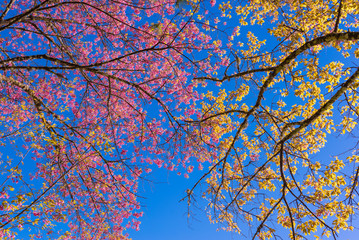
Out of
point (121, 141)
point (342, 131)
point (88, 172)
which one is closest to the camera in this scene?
point (342, 131)

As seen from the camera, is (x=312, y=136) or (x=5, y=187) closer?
(x=5, y=187)

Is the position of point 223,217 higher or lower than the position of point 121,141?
lower

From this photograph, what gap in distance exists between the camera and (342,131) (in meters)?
4.84

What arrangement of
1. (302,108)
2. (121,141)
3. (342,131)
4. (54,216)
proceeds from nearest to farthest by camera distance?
1. (54,216)
2. (342,131)
3. (302,108)
4. (121,141)

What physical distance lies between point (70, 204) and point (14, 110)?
3574 mm

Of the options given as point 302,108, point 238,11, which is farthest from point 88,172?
point 238,11

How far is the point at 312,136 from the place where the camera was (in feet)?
18.4

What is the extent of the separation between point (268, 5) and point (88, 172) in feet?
19.0

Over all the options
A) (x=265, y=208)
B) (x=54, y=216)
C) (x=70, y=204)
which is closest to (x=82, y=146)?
(x=70, y=204)

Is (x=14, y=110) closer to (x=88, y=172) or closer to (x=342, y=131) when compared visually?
(x=88, y=172)

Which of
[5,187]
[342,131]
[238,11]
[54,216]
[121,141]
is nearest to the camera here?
[5,187]

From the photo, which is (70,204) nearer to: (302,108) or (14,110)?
(14,110)

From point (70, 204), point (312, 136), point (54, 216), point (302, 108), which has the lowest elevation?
point (54, 216)

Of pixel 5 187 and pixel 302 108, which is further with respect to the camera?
pixel 302 108
